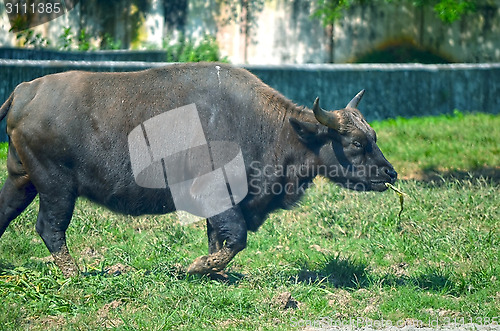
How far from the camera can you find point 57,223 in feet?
21.6

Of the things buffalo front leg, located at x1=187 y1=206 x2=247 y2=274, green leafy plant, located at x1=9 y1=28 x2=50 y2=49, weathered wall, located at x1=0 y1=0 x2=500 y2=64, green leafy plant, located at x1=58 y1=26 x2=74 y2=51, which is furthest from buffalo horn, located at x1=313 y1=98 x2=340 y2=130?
weathered wall, located at x1=0 y1=0 x2=500 y2=64

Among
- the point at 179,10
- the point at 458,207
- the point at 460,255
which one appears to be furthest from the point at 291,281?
the point at 179,10

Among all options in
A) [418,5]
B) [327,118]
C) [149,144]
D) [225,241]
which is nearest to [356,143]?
[327,118]

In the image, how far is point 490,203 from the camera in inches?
357

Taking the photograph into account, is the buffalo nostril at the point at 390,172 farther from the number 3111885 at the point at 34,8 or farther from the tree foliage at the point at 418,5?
the number 3111885 at the point at 34,8

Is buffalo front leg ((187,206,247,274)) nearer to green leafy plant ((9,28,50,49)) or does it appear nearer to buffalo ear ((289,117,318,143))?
buffalo ear ((289,117,318,143))

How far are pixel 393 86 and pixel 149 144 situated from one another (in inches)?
348

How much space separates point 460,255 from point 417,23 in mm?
12876

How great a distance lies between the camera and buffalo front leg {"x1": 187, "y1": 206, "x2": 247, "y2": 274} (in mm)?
6523

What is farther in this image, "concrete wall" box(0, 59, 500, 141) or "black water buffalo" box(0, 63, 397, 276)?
"concrete wall" box(0, 59, 500, 141)

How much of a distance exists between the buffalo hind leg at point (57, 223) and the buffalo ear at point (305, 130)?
2.10 m

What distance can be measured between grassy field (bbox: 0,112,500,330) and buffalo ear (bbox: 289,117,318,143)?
4.01 feet

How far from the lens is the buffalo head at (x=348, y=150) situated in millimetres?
6770

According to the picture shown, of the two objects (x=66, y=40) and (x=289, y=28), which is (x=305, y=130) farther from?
(x=289, y=28)
